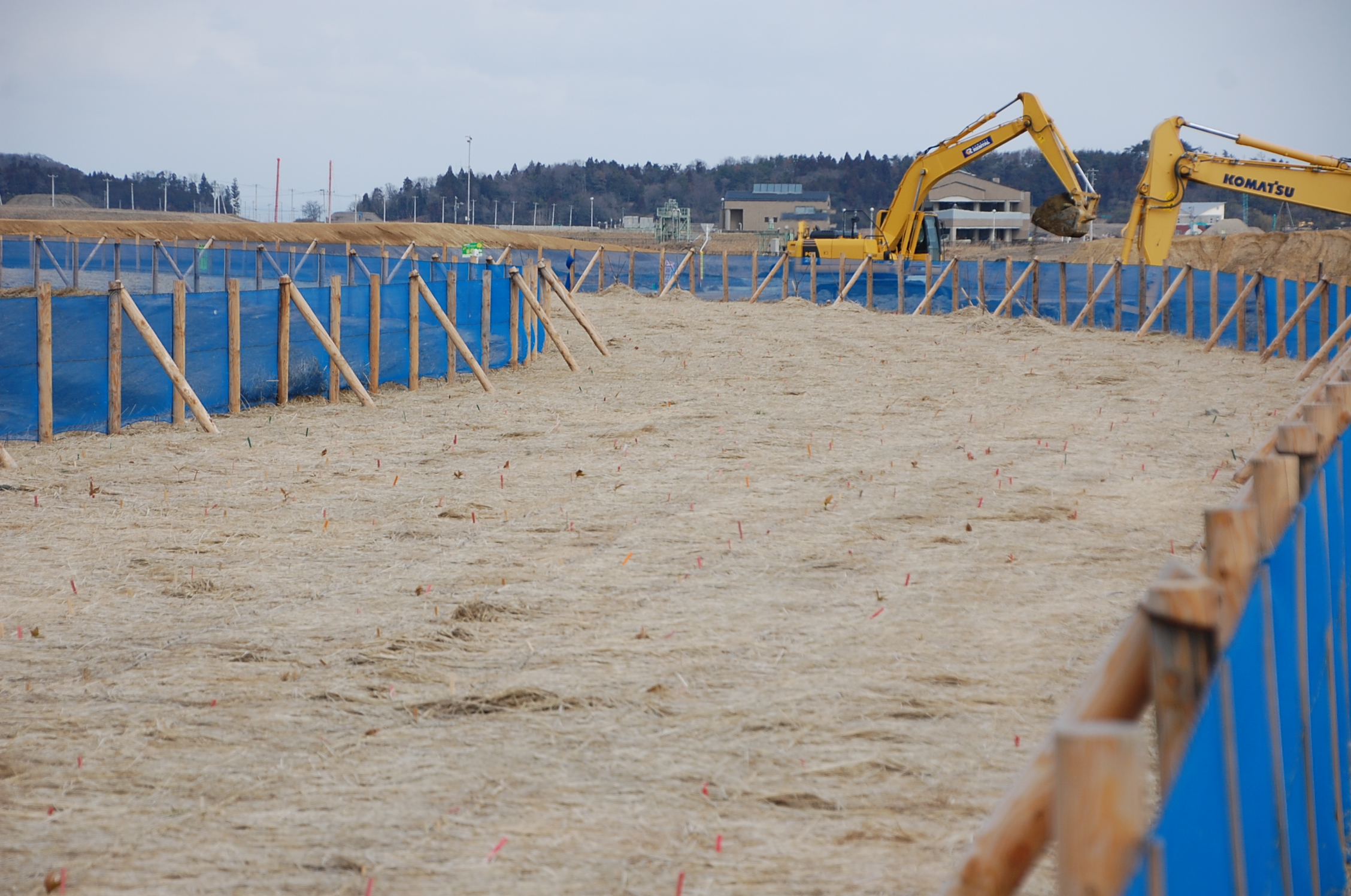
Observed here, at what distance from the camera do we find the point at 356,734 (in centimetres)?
507

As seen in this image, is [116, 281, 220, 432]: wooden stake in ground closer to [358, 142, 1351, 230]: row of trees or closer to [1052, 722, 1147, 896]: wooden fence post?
[1052, 722, 1147, 896]: wooden fence post

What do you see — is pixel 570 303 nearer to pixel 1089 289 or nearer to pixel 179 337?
pixel 179 337

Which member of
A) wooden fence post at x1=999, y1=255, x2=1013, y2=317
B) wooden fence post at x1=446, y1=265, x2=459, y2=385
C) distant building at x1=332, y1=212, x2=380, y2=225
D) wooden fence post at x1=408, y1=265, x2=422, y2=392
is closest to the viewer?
wooden fence post at x1=408, y1=265, x2=422, y2=392

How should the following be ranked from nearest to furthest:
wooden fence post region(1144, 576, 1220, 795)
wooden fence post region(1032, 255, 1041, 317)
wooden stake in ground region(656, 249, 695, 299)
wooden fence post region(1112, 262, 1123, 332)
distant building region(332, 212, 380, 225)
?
wooden fence post region(1144, 576, 1220, 795), wooden fence post region(1112, 262, 1123, 332), wooden fence post region(1032, 255, 1041, 317), wooden stake in ground region(656, 249, 695, 299), distant building region(332, 212, 380, 225)

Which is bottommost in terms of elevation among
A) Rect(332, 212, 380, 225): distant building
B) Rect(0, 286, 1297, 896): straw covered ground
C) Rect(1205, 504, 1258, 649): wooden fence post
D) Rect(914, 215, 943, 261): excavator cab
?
Rect(0, 286, 1297, 896): straw covered ground

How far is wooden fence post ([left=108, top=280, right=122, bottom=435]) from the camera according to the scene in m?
13.0

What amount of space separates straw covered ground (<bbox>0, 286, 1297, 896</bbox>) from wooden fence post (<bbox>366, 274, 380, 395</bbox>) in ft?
11.0

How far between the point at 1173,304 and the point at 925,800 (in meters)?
25.7

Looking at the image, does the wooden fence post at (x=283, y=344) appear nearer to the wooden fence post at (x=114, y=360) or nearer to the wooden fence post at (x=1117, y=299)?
the wooden fence post at (x=114, y=360)

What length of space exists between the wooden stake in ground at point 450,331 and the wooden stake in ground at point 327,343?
1.81 m

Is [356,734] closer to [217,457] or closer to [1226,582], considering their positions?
[1226,582]

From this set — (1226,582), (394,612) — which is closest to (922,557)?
(394,612)

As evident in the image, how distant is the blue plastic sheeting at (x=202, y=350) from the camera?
12391 millimetres

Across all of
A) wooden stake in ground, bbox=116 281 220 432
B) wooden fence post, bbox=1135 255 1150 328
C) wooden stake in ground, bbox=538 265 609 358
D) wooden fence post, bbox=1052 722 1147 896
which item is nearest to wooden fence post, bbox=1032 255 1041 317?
wooden fence post, bbox=1135 255 1150 328
